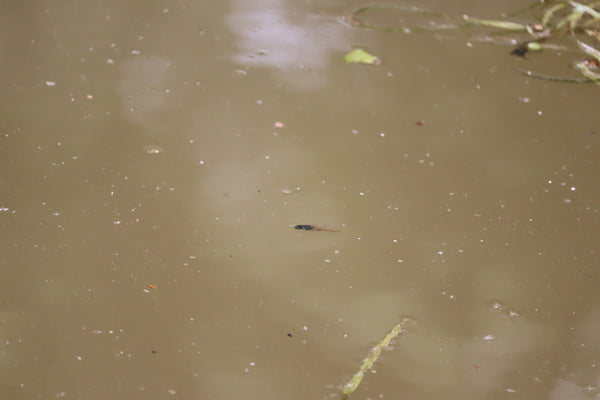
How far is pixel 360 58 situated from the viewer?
6.85 ft

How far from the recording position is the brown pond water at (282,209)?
1.39 meters

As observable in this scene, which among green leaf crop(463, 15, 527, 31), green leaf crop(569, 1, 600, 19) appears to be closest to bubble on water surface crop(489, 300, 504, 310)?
green leaf crop(463, 15, 527, 31)

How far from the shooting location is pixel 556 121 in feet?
6.31

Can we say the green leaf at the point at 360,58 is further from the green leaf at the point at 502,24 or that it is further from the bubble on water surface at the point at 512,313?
the bubble on water surface at the point at 512,313

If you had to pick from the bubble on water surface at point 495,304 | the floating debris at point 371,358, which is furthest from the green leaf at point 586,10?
the floating debris at point 371,358

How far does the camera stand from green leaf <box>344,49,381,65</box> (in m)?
2.08

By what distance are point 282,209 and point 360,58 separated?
0.68 m

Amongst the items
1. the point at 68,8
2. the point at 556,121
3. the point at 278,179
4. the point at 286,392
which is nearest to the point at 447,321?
the point at 286,392

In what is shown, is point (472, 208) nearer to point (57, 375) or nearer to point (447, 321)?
point (447, 321)

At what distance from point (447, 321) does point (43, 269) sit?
94 centimetres

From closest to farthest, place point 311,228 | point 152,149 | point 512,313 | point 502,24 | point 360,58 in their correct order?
point 512,313 < point 311,228 < point 152,149 < point 360,58 < point 502,24

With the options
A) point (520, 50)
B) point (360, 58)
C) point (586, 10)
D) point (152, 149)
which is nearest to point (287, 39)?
point (360, 58)

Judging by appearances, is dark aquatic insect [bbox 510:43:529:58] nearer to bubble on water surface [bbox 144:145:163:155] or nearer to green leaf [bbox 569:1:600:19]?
green leaf [bbox 569:1:600:19]

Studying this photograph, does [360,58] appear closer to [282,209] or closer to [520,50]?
[520,50]
